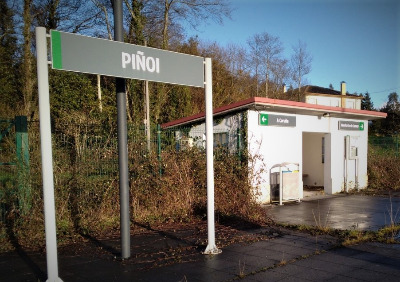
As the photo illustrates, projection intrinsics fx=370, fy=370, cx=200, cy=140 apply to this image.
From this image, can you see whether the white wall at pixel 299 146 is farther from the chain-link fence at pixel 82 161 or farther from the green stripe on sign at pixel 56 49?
the green stripe on sign at pixel 56 49

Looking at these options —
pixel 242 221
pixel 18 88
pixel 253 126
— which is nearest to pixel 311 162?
pixel 253 126

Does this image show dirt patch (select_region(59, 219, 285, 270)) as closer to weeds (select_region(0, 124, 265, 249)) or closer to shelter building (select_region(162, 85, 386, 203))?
weeds (select_region(0, 124, 265, 249))

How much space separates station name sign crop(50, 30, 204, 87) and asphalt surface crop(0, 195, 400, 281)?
2597mm

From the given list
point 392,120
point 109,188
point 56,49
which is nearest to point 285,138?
point 109,188

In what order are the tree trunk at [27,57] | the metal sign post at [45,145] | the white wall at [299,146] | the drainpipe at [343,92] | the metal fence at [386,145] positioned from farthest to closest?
1. the drainpipe at [343,92]
2. the tree trunk at [27,57]
3. the metal fence at [386,145]
4. the white wall at [299,146]
5. the metal sign post at [45,145]

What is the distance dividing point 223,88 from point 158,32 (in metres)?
10.8

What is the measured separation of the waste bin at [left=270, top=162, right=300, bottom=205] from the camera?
1049 cm

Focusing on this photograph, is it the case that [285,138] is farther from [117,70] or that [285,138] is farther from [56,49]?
[56,49]

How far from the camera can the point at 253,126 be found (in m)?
10.2

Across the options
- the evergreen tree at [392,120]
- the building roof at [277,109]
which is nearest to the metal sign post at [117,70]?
the building roof at [277,109]

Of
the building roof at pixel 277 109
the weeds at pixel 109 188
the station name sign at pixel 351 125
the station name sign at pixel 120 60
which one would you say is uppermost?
the station name sign at pixel 120 60

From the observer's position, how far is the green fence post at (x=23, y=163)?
6598mm

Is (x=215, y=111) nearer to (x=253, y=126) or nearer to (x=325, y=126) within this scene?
(x=253, y=126)

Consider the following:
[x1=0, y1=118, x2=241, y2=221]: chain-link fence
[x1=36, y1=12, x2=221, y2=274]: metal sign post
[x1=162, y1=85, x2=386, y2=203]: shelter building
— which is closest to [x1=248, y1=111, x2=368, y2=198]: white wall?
[x1=162, y1=85, x2=386, y2=203]: shelter building
